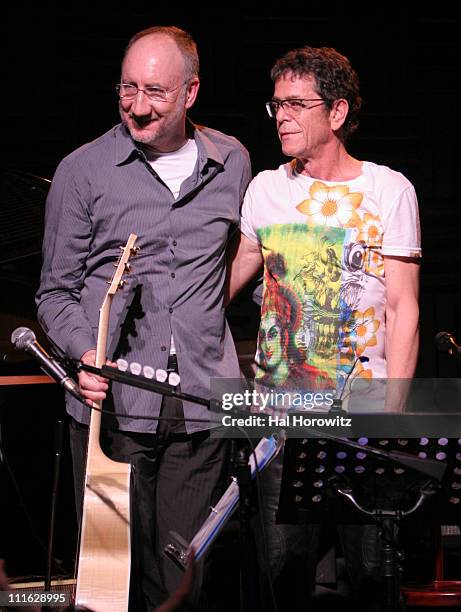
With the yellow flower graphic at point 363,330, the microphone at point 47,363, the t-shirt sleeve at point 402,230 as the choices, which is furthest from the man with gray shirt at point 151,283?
the t-shirt sleeve at point 402,230

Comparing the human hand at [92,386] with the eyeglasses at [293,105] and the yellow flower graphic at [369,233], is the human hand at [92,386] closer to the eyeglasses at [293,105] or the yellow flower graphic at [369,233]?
the yellow flower graphic at [369,233]

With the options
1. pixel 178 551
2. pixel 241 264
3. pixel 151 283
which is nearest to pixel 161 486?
pixel 178 551

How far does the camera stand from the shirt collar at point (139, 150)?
350 centimetres

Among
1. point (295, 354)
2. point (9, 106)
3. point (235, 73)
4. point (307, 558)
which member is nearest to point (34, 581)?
point (307, 558)

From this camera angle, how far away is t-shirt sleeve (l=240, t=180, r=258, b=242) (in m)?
3.57

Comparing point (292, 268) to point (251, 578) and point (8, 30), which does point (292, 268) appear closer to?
point (251, 578)

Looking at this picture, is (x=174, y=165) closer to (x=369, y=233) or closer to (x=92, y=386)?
(x=369, y=233)

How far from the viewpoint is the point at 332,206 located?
3.41 meters

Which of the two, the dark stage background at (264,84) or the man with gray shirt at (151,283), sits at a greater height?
the dark stage background at (264,84)

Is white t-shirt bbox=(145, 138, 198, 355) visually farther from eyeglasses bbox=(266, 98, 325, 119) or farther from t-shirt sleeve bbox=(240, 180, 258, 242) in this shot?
eyeglasses bbox=(266, 98, 325, 119)

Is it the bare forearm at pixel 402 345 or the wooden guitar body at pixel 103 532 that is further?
the bare forearm at pixel 402 345

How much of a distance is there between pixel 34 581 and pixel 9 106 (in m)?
2.52

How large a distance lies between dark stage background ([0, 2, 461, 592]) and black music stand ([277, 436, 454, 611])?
2.39 meters

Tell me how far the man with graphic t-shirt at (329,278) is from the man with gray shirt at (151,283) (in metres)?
0.22
